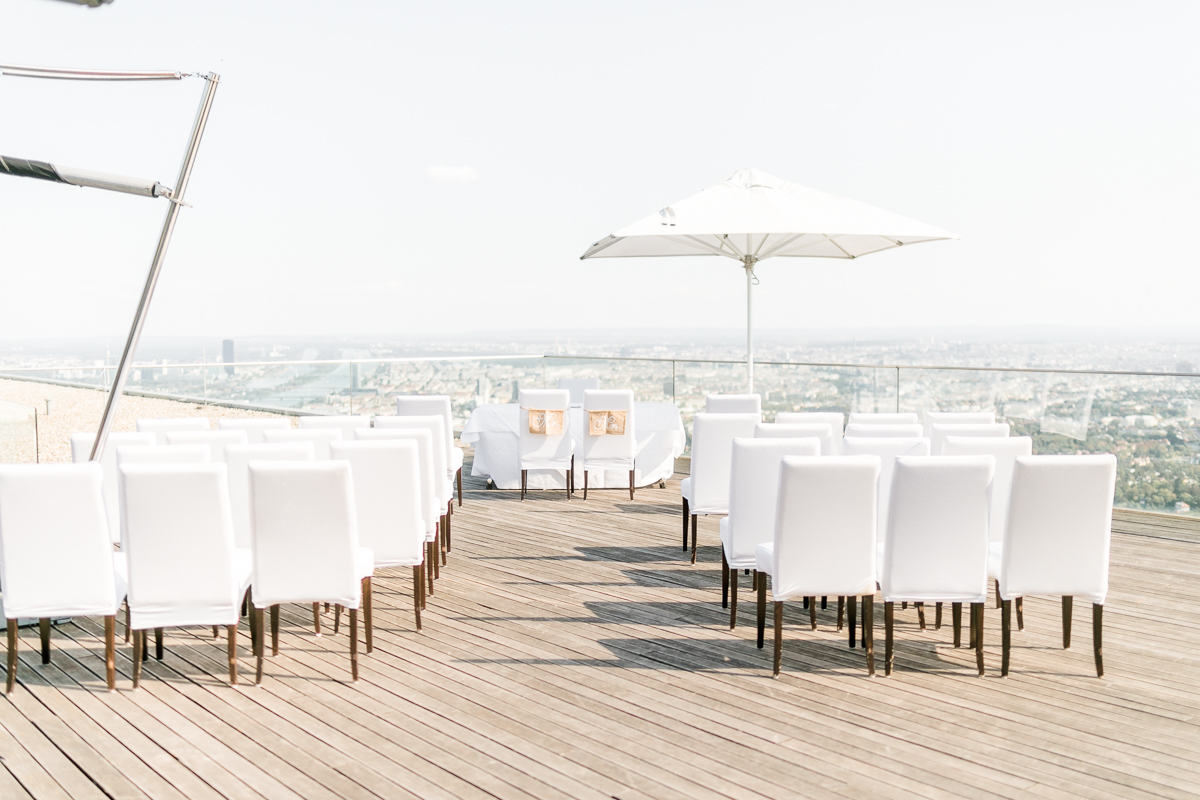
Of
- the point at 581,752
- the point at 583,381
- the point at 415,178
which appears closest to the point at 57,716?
the point at 581,752

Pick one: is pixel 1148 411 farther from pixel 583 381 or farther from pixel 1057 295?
pixel 1057 295

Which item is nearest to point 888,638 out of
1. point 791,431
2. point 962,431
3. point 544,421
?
point 791,431

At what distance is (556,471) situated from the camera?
8.64 meters

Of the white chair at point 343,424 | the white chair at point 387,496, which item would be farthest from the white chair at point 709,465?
the white chair at point 343,424

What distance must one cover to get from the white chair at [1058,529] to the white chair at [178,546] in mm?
3149

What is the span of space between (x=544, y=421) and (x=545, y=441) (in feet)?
0.62

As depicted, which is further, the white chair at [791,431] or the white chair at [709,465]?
the white chair at [709,465]

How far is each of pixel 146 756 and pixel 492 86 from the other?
78.6 ft

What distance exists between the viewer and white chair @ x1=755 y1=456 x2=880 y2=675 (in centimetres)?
378

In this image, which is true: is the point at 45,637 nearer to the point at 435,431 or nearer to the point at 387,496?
the point at 387,496

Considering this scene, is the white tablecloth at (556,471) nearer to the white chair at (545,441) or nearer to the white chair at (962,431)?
the white chair at (545,441)

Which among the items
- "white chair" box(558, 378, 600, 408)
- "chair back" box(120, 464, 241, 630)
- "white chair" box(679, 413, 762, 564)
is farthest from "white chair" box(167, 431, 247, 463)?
"white chair" box(558, 378, 600, 408)

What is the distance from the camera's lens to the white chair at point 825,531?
12.4ft

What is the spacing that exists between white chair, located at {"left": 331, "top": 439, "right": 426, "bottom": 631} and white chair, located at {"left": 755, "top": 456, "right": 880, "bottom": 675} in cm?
171
